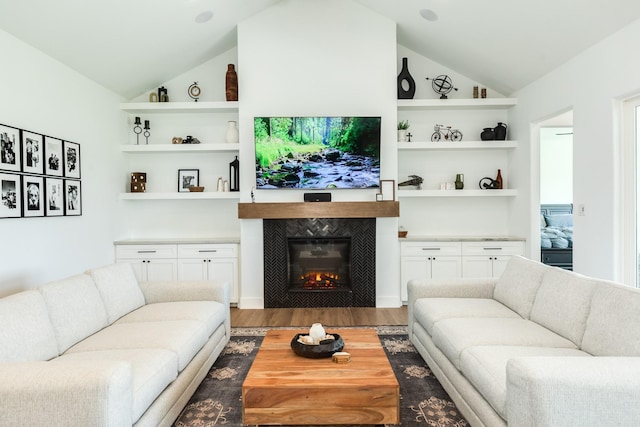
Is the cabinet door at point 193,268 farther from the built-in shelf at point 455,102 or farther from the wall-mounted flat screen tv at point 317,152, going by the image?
the built-in shelf at point 455,102

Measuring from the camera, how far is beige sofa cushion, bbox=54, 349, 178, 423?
1.96m

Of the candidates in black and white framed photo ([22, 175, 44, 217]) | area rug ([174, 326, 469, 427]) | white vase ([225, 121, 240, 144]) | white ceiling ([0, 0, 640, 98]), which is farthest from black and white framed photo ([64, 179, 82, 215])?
area rug ([174, 326, 469, 427])

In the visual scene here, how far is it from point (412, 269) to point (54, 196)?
3940 mm

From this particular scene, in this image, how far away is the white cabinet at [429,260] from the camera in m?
5.21

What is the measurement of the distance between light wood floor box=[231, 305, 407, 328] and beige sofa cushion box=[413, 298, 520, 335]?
1037 mm

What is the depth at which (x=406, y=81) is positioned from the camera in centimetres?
551

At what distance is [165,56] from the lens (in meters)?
4.95

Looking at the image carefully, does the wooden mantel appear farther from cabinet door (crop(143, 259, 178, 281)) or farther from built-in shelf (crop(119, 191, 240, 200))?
cabinet door (crop(143, 259, 178, 281))

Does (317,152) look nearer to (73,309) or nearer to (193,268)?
(193,268)

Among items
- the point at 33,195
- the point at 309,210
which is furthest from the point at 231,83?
the point at 33,195

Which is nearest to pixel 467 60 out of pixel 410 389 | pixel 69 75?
pixel 410 389

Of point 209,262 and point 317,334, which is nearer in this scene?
point 317,334

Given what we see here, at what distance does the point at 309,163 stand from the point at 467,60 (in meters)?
2.32

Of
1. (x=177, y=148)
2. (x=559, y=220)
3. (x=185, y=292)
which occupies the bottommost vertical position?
(x=185, y=292)
